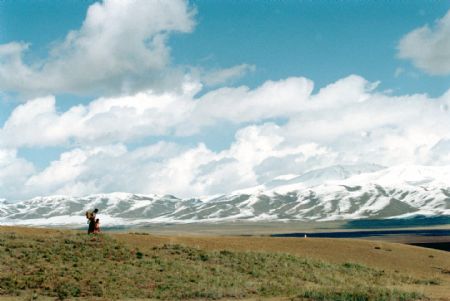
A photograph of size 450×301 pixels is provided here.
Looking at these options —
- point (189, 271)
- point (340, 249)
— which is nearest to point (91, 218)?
point (189, 271)

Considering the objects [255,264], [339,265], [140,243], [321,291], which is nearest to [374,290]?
[321,291]

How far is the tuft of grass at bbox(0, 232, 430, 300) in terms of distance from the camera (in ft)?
115

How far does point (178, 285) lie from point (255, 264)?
10.1m

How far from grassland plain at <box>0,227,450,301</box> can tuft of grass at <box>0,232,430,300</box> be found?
6 centimetres

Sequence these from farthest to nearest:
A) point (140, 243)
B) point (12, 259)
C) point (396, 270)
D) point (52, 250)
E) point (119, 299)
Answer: point (396, 270), point (140, 243), point (52, 250), point (12, 259), point (119, 299)

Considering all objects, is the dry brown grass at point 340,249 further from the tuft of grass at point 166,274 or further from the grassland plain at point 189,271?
the tuft of grass at point 166,274

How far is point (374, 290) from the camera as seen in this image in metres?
35.0

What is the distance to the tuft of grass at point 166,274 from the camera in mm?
35125

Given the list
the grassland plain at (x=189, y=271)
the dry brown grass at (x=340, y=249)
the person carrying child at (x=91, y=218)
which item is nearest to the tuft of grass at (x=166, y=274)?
the grassland plain at (x=189, y=271)

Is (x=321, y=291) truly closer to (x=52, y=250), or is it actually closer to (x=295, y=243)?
(x=52, y=250)

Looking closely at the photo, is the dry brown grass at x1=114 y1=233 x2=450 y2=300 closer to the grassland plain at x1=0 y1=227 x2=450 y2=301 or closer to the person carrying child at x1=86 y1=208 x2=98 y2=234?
the grassland plain at x1=0 y1=227 x2=450 y2=301

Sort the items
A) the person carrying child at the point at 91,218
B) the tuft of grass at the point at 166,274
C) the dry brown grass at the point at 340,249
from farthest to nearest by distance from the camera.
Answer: the dry brown grass at the point at 340,249, the person carrying child at the point at 91,218, the tuft of grass at the point at 166,274

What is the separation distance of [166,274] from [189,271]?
188 centimetres

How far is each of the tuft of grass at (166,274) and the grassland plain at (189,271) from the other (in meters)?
0.06
